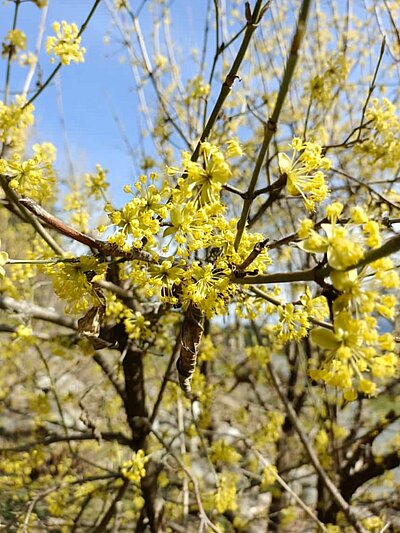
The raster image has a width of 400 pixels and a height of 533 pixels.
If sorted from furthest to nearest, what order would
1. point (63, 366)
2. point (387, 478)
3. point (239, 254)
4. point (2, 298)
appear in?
point (63, 366) → point (387, 478) → point (2, 298) → point (239, 254)

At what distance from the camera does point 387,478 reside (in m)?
4.88

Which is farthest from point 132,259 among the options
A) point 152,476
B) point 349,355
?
point 152,476

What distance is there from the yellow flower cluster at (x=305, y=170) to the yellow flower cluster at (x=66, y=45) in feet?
4.75

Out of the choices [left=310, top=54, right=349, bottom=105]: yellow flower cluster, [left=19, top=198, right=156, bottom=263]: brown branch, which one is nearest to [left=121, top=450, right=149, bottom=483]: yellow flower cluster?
[left=19, top=198, right=156, bottom=263]: brown branch

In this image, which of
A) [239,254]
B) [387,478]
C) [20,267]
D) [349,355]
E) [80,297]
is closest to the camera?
[349,355]

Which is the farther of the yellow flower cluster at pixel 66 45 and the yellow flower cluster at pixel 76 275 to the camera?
the yellow flower cluster at pixel 66 45

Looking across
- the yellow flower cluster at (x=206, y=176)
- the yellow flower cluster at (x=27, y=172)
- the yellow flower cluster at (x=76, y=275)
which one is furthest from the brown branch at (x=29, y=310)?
the yellow flower cluster at (x=206, y=176)

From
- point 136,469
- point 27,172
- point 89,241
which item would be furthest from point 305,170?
point 136,469

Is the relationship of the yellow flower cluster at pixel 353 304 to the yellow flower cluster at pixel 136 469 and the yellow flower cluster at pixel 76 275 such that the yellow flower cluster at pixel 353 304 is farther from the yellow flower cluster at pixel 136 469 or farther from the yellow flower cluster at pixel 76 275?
the yellow flower cluster at pixel 136 469

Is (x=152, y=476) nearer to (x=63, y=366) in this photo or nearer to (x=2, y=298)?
(x=2, y=298)

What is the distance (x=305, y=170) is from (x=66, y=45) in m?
1.56

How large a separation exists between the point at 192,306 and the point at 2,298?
184cm

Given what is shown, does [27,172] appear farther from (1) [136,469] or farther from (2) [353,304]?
(1) [136,469]

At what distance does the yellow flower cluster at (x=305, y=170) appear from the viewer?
123cm
